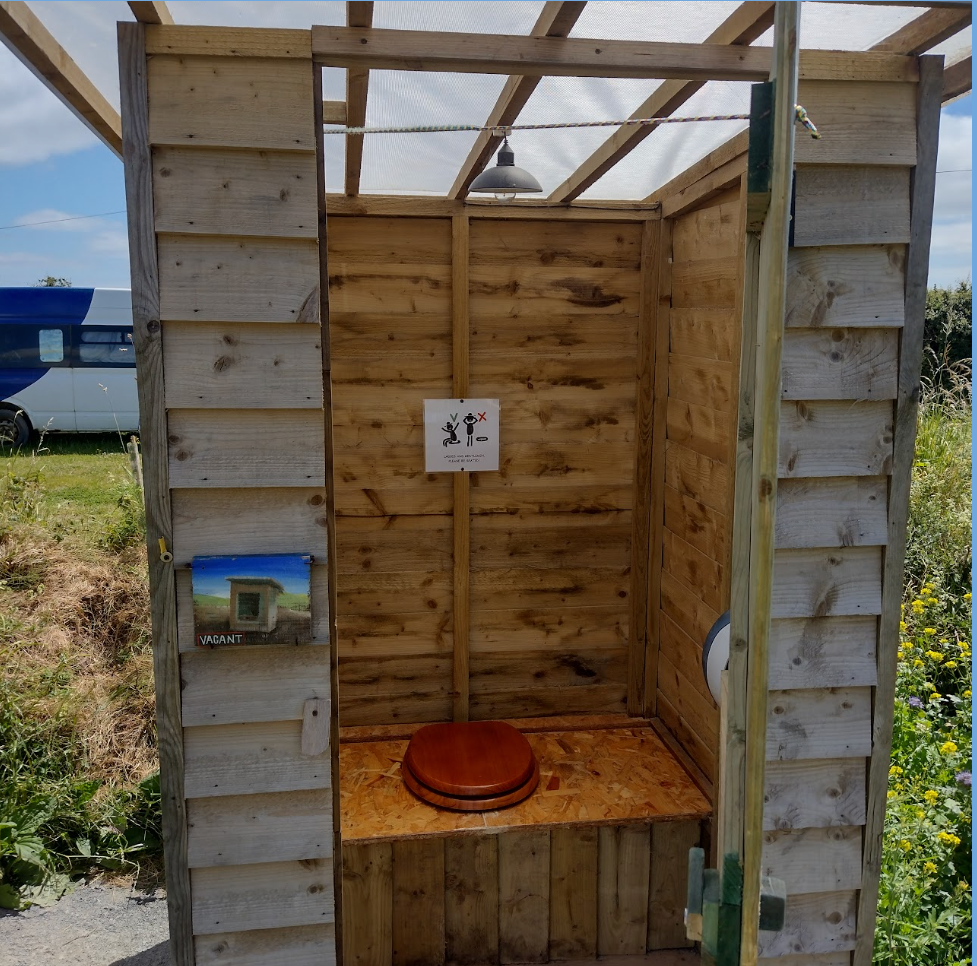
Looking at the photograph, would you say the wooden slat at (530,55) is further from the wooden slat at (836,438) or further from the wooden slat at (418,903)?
the wooden slat at (418,903)

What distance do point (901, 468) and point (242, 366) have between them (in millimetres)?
1665

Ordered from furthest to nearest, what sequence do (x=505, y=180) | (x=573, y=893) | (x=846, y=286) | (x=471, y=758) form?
1. (x=471, y=758)
2. (x=573, y=893)
3. (x=505, y=180)
4. (x=846, y=286)

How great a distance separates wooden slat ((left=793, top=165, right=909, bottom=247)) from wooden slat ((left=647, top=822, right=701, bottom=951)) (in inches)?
73.6

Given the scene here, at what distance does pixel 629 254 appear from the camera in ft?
11.4

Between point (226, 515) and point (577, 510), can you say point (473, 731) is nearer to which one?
point (577, 510)

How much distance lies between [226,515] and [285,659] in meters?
0.39

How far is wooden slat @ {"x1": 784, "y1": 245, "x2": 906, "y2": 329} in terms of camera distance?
2.18 m

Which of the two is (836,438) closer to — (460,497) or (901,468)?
(901,468)

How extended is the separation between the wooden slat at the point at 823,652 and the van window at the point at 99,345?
9643mm

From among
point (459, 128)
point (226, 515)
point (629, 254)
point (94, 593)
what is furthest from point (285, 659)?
point (94, 593)

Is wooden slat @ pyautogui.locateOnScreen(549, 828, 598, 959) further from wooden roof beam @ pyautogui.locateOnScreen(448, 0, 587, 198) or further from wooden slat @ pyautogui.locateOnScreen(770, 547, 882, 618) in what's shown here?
wooden roof beam @ pyautogui.locateOnScreen(448, 0, 587, 198)

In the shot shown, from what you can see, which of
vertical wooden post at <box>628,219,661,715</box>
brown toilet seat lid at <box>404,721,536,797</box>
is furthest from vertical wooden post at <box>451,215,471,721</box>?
vertical wooden post at <box>628,219,661,715</box>

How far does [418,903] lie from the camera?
286cm

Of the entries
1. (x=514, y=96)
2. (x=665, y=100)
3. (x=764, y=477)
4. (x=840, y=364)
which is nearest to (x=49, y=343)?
(x=514, y=96)
